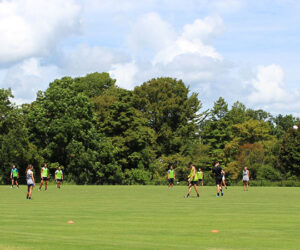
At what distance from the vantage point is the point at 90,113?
80.5 meters

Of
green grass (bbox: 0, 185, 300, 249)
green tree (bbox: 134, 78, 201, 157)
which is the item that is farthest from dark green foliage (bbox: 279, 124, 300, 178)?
green grass (bbox: 0, 185, 300, 249)

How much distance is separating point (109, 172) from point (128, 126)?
734 centimetres

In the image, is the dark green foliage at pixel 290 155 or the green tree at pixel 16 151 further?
the dark green foliage at pixel 290 155

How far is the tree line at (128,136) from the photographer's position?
7712cm

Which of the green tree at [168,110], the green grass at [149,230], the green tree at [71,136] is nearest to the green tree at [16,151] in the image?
the green tree at [71,136]

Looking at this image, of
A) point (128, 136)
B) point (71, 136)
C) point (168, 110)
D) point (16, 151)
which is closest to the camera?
point (16, 151)

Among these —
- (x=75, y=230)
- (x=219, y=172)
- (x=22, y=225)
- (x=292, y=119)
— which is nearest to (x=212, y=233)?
(x=75, y=230)

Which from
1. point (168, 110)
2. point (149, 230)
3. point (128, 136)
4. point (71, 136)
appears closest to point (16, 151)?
point (71, 136)

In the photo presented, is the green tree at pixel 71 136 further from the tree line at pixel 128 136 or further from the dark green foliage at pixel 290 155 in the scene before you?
the dark green foliage at pixel 290 155

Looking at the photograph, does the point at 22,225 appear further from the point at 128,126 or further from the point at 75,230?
the point at 128,126

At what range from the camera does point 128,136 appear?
268 ft

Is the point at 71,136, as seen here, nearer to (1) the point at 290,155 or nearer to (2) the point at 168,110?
(2) the point at 168,110

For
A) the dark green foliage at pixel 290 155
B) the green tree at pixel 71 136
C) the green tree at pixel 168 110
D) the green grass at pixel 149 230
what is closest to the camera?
the green grass at pixel 149 230

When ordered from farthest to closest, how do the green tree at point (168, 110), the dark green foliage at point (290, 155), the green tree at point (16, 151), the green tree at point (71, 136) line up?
the green tree at point (168, 110) → the dark green foliage at point (290, 155) → the green tree at point (71, 136) → the green tree at point (16, 151)
